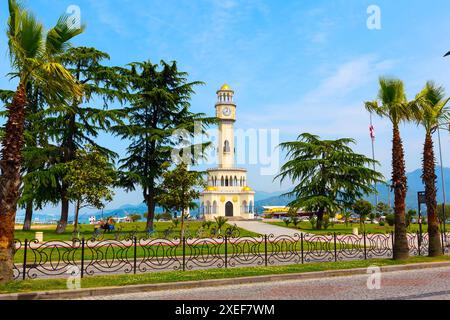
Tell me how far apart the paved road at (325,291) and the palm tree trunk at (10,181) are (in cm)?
274

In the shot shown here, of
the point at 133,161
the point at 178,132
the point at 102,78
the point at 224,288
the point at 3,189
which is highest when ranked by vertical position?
the point at 102,78

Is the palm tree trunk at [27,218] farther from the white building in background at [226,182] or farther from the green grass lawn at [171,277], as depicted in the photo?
the white building in background at [226,182]

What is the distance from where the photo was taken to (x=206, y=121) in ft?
105

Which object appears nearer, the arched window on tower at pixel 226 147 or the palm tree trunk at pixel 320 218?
the palm tree trunk at pixel 320 218

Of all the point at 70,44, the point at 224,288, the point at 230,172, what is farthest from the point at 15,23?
the point at 230,172

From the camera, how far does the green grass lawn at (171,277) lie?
31.5 ft

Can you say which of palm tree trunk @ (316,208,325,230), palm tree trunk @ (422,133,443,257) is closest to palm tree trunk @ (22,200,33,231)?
palm tree trunk @ (316,208,325,230)

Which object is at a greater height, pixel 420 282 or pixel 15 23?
pixel 15 23

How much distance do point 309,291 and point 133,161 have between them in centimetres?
2485

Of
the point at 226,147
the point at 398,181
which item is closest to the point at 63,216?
the point at 398,181

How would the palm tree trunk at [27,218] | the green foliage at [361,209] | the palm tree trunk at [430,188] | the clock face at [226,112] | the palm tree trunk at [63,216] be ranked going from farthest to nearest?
1. the clock face at [226,112]
2. the green foliage at [361,209]
3. the palm tree trunk at [27,218]
4. the palm tree trunk at [63,216]
5. the palm tree trunk at [430,188]

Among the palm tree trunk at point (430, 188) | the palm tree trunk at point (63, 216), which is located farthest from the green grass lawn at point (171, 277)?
the palm tree trunk at point (63, 216)
